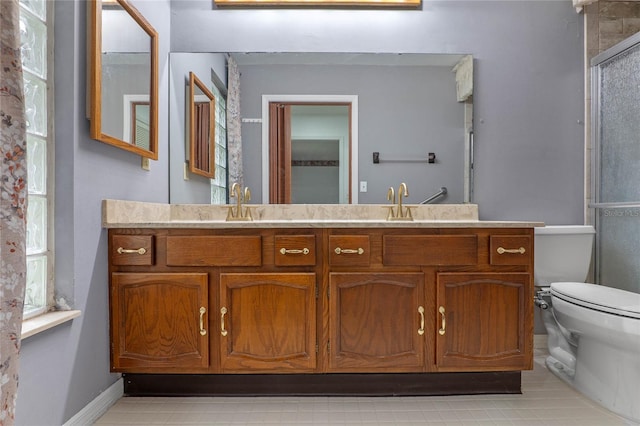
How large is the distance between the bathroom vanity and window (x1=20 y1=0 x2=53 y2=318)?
29cm

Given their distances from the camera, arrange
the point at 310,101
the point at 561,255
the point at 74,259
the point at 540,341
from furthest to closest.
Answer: the point at 540,341 → the point at 310,101 → the point at 561,255 → the point at 74,259

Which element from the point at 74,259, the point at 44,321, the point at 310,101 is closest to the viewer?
the point at 44,321

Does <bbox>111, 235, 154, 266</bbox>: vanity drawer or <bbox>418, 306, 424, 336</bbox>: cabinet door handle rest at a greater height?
<bbox>111, 235, 154, 266</bbox>: vanity drawer

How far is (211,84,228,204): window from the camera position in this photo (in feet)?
7.55

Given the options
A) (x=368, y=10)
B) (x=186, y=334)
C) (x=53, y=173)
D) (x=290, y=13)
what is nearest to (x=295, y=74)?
(x=290, y=13)

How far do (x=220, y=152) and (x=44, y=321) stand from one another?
125 cm

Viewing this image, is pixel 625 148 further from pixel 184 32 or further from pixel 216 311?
pixel 184 32

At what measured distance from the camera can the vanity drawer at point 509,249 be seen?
177 centimetres

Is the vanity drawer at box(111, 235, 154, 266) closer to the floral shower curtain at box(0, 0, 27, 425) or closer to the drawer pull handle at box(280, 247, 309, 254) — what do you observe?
the drawer pull handle at box(280, 247, 309, 254)

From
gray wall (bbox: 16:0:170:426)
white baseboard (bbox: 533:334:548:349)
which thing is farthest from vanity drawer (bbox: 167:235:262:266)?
white baseboard (bbox: 533:334:548:349)

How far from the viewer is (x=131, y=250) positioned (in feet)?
5.72

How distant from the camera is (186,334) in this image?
5.71ft

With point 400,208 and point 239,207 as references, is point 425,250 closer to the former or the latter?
point 400,208

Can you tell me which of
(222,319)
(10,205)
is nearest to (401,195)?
(222,319)
